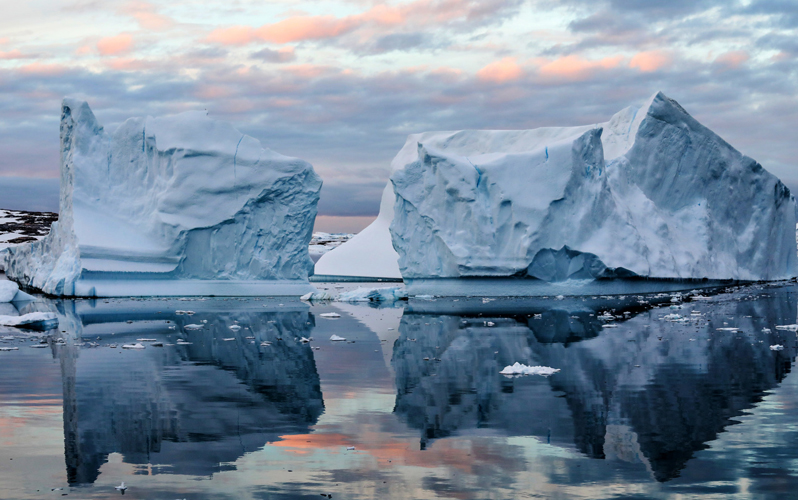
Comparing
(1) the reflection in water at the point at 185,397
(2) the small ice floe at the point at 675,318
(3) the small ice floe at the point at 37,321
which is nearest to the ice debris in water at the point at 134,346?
(1) the reflection in water at the point at 185,397

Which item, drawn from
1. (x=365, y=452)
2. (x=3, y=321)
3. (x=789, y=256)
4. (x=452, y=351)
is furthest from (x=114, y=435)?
(x=789, y=256)

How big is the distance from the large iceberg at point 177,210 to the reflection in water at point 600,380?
35.5ft

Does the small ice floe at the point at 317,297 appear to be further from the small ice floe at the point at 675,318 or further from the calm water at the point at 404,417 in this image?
the calm water at the point at 404,417

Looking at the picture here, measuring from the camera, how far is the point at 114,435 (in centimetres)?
495

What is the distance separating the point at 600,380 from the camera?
6.97 meters

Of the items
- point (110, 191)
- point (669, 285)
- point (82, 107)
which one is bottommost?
point (669, 285)

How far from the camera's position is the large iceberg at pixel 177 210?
71.9ft

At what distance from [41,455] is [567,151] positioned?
18.6 m

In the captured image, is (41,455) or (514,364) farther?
(514,364)

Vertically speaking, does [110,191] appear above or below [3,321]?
above

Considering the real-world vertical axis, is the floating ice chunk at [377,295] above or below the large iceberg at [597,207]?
below

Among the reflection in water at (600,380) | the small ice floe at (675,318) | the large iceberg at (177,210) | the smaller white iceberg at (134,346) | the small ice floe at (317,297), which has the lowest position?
the small ice floe at (317,297)

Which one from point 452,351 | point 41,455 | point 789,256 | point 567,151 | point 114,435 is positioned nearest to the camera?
point 41,455

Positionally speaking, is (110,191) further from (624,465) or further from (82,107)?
(624,465)
